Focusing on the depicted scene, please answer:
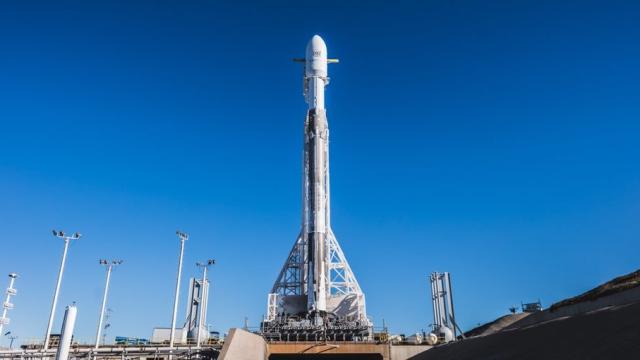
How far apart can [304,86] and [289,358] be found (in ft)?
115

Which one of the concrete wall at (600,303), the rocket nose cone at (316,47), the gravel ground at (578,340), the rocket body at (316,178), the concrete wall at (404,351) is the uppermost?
the rocket nose cone at (316,47)

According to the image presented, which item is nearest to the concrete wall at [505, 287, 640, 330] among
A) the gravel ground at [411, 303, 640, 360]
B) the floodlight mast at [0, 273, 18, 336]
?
the gravel ground at [411, 303, 640, 360]

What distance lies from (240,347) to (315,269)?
22.4 meters

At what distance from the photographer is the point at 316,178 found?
52625 millimetres

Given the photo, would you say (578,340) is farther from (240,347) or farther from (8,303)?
(8,303)

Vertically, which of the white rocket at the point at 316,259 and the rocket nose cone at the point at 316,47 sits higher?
the rocket nose cone at the point at 316,47

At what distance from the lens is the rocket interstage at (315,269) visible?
152 ft

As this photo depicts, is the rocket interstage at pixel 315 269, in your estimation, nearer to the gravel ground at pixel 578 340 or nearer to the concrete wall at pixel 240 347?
the concrete wall at pixel 240 347

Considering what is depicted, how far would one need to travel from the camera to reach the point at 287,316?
1901 inches

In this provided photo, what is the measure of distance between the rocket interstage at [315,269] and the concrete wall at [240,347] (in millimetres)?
11366

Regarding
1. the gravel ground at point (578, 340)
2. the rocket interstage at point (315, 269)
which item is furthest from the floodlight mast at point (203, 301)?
the gravel ground at point (578, 340)

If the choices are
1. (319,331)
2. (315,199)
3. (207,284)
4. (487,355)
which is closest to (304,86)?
(315,199)

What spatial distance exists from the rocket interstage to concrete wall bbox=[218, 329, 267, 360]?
11366mm

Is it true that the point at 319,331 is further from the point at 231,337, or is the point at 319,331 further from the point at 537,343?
the point at 537,343
